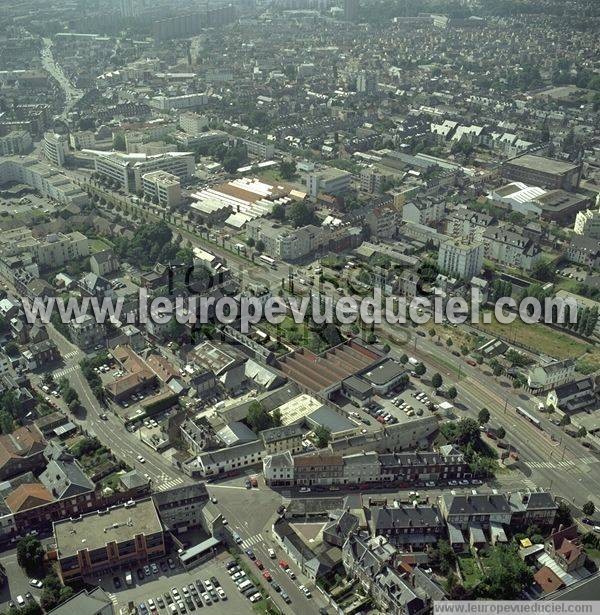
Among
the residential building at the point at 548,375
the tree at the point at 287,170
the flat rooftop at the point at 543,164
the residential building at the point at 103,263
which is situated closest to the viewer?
the residential building at the point at 548,375

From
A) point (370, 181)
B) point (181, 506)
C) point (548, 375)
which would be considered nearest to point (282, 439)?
point (181, 506)

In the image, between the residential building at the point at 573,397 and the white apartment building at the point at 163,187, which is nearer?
the residential building at the point at 573,397

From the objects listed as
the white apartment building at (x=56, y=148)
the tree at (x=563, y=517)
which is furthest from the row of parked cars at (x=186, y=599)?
the white apartment building at (x=56, y=148)

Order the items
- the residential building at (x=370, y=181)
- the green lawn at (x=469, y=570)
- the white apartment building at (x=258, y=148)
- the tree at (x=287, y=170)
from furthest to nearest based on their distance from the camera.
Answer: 1. the white apartment building at (x=258, y=148)
2. the tree at (x=287, y=170)
3. the residential building at (x=370, y=181)
4. the green lawn at (x=469, y=570)

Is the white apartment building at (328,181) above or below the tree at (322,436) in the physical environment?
above

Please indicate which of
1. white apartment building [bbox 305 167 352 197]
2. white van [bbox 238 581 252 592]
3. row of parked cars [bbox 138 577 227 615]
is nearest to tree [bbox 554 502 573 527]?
white van [bbox 238 581 252 592]

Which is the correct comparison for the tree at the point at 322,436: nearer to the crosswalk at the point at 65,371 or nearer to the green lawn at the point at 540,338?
A: the crosswalk at the point at 65,371

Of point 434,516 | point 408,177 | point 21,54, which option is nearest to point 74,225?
point 408,177

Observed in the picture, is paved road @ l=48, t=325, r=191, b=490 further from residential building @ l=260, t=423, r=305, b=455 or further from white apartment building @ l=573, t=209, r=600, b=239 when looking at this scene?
white apartment building @ l=573, t=209, r=600, b=239
